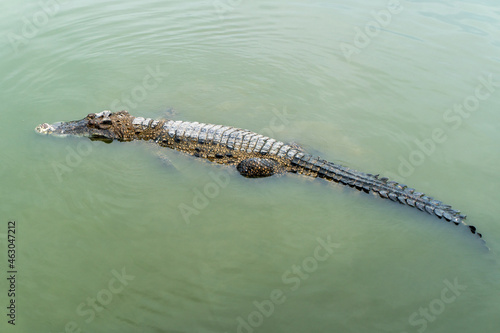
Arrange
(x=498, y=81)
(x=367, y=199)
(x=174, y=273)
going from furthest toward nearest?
(x=498, y=81), (x=367, y=199), (x=174, y=273)

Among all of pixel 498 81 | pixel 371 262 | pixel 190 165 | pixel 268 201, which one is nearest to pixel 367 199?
pixel 371 262

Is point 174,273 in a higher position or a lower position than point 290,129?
lower

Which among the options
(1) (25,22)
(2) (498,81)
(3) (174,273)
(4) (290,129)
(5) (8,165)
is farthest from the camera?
(1) (25,22)

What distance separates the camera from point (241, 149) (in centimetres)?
705

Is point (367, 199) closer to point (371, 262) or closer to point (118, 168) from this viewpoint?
point (371, 262)

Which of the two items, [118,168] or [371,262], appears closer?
[371,262]

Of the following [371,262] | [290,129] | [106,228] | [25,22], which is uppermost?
[25,22]

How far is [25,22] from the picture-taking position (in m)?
11.7

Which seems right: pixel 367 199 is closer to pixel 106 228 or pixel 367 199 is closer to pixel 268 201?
pixel 268 201

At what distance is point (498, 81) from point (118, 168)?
10.0m

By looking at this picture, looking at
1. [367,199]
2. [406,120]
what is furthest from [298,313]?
[406,120]

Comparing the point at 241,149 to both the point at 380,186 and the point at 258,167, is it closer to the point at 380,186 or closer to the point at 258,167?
the point at 258,167

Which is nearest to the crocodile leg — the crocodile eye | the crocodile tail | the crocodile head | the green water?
the green water

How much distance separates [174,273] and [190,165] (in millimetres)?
2514
